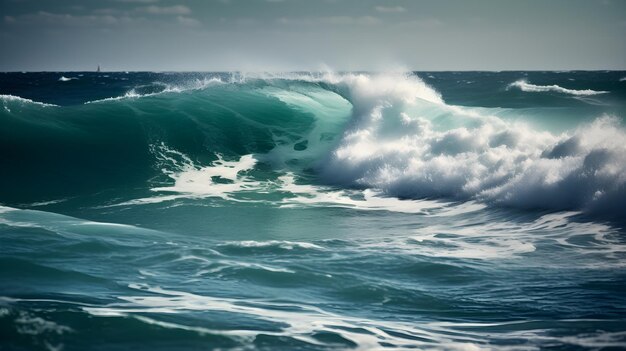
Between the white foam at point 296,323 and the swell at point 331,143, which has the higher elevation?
the swell at point 331,143

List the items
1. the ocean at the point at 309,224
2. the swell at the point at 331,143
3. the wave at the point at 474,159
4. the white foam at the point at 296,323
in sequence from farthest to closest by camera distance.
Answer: the swell at the point at 331,143 → the wave at the point at 474,159 → the ocean at the point at 309,224 → the white foam at the point at 296,323

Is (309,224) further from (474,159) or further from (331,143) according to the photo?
(331,143)

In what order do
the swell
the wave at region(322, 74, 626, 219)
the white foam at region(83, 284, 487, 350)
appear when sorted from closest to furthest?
1. the white foam at region(83, 284, 487, 350)
2. the wave at region(322, 74, 626, 219)
3. the swell

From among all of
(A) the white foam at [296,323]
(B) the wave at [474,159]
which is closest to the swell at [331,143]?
(B) the wave at [474,159]

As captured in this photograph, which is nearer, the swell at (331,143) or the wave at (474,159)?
the wave at (474,159)

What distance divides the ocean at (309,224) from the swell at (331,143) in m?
0.07

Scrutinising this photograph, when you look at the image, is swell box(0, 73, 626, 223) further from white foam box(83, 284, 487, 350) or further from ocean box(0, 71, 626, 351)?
white foam box(83, 284, 487, 350)

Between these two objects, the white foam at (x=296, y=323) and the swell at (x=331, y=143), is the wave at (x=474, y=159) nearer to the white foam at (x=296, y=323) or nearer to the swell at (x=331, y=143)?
the swell at (x=331, y=143)

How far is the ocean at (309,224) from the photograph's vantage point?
5.95 m

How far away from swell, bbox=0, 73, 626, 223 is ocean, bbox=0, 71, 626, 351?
0.22ft

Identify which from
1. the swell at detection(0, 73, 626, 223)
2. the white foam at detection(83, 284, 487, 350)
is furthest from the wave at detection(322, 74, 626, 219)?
the white foam at detection(83, 284, 487, 350)

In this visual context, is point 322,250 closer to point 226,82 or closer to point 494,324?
point 494,324

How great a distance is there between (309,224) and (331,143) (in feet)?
28.2

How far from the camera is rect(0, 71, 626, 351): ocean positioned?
5.95 metres
